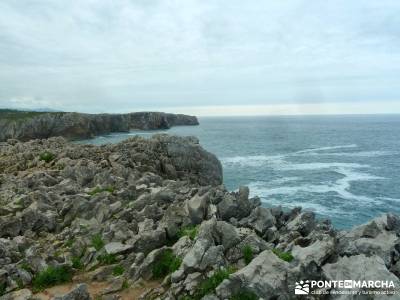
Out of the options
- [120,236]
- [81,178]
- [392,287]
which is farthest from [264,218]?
[81,178]

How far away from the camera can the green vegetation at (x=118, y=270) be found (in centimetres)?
1371

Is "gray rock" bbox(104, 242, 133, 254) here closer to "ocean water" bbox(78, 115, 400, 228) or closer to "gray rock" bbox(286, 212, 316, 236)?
"gray rock" bbox(286, 212, 316, 236)

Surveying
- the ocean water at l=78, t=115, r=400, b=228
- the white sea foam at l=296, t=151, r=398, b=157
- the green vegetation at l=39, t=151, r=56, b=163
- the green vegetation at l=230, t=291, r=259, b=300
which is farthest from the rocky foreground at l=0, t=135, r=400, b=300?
the white sea foam at l=296, t=151, r=398, b=157

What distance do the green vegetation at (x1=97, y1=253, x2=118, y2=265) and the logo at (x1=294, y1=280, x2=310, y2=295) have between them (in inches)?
269

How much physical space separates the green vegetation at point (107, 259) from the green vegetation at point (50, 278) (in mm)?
1126

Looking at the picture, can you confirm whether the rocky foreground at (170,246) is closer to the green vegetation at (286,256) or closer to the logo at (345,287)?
the green vegetation at (286,256)

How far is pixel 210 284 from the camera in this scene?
36.0 ft

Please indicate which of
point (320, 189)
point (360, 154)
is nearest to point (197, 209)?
point (320, 189)

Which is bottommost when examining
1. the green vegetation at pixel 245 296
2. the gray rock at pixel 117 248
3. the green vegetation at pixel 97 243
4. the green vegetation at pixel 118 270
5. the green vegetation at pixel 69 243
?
the green vegetation at pixel 69 243

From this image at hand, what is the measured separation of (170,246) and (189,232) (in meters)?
0.84

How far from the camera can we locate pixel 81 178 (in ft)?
88.1

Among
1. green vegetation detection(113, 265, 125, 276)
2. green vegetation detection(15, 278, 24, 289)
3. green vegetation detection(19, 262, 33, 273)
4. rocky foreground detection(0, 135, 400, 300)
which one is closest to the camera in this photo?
rocky foreground detection(0, 135, 400, 300)

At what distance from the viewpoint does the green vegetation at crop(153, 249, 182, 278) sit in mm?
12898

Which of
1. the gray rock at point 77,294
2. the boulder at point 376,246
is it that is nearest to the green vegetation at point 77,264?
the gray rock at point 77,294
